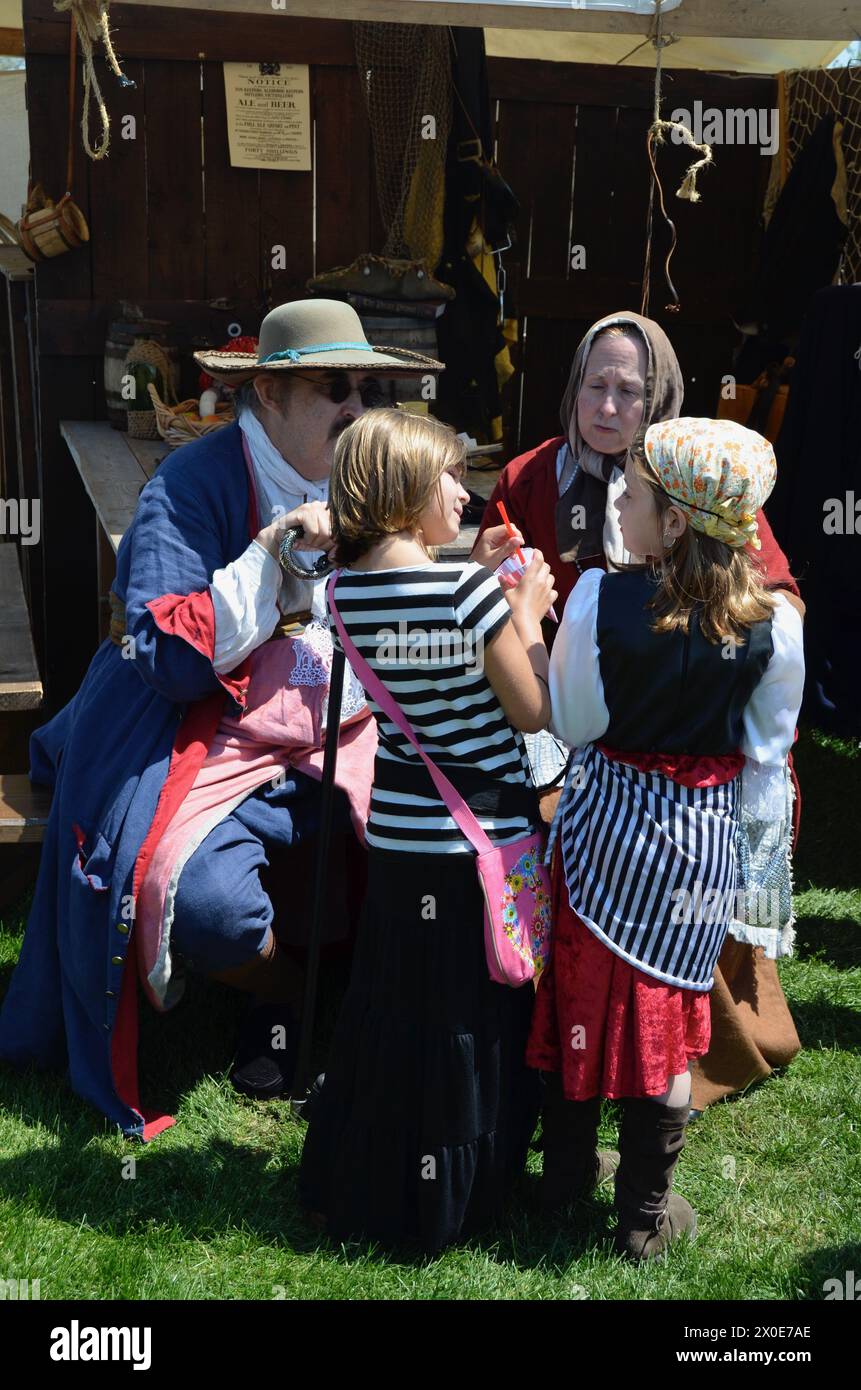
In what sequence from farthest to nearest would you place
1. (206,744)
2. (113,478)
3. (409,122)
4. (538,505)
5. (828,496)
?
(409,122) → (828,496) → (113,478) → (538,505) → (206,744)

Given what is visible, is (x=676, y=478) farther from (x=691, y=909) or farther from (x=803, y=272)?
(x=803, y=272)

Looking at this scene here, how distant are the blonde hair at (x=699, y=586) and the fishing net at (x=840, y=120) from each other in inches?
143

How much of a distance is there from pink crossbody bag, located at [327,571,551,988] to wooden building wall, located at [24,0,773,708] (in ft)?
10.3

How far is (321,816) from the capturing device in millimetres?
2949

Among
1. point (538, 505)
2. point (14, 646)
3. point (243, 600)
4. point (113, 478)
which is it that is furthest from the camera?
point (113, 478)

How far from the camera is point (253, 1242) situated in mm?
2791

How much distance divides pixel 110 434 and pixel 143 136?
1.21 m

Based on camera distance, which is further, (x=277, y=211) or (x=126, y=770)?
(x=277, y=211)

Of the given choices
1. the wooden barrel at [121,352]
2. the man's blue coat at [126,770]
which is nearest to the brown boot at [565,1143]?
the man's blue coat at [126,770]

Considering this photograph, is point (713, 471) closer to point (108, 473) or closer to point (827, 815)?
point (108, 473)

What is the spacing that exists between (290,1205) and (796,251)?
4.38 metres

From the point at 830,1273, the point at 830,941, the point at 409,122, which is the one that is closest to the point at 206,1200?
the point at 830,1273

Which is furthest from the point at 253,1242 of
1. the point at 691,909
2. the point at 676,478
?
the point at 676,478

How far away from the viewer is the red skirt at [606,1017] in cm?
258
